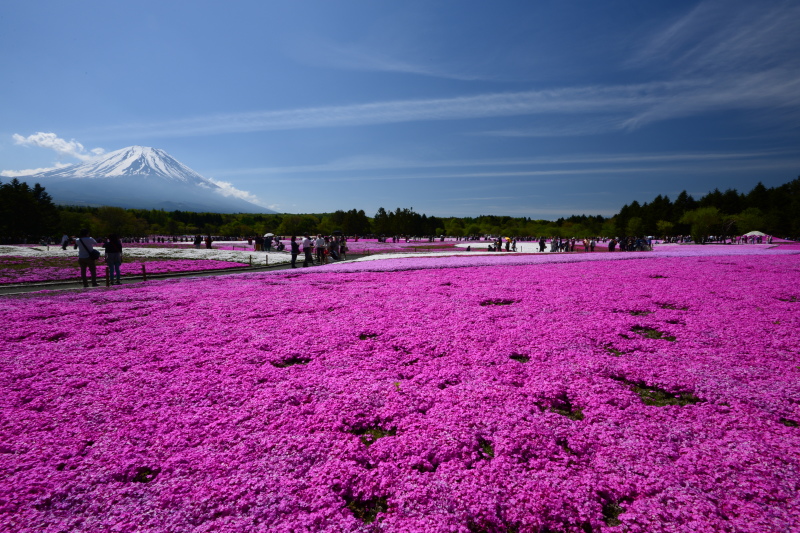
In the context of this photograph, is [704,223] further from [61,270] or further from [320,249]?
[61,270]

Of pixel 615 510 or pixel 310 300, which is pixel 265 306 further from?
pixel 615 510

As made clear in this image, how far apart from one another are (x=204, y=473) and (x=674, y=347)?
898 cm

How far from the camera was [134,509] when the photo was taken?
3.44 m

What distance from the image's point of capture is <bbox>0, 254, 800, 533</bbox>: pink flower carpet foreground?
11.2 feet

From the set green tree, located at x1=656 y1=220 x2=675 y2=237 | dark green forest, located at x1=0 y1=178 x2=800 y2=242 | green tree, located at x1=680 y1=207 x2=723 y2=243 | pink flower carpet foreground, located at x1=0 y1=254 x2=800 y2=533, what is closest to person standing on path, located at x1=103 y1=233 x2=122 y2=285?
pink flower carpet foreground, located at x1=0 y1=254 x2=800 y2=533

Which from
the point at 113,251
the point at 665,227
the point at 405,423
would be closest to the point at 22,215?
the point at 113,251

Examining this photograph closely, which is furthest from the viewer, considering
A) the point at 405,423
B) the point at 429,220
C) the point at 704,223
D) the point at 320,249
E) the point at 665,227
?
the point at 429,220

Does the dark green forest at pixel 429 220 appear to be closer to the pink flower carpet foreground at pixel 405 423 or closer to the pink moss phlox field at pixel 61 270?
the pink moss phlox field at pixel 61 270

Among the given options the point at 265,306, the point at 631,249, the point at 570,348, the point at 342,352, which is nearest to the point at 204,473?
the point at 342,352

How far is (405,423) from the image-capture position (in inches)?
195

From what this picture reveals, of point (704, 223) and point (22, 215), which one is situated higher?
point (704, 223)

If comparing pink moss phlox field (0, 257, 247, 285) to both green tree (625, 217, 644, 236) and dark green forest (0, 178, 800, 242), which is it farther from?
green tree (625, 217, 644, 236)

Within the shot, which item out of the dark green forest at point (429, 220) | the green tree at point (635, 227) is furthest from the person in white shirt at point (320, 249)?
the green tree at point (635, 227)

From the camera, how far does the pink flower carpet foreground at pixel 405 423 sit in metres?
3.43
